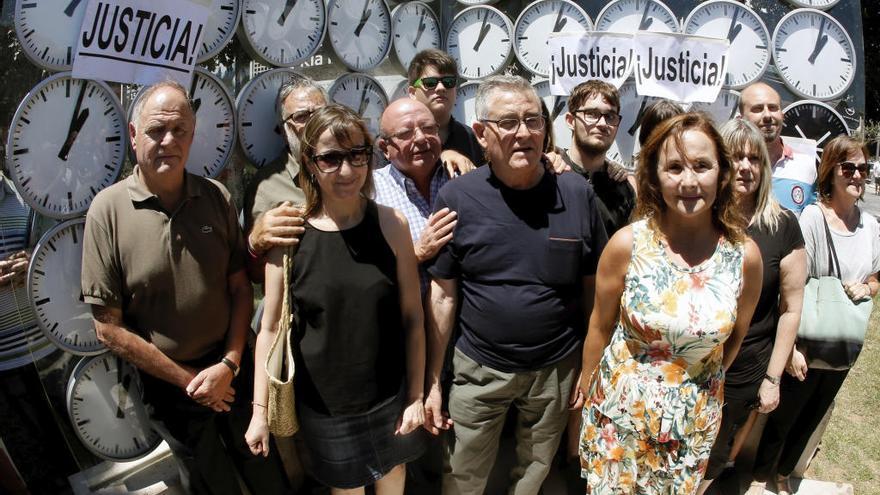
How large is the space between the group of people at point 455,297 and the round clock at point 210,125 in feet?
0.96

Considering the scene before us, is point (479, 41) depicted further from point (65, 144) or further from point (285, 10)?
point (65, 144)

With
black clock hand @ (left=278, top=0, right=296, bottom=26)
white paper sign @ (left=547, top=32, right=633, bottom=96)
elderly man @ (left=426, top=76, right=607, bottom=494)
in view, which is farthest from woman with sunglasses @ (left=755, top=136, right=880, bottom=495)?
black clock hand @ (left=278, top=0, right=296, bottom=26)

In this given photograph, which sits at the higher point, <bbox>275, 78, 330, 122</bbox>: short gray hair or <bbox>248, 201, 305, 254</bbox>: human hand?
<bbox>275, 78, 330, 122</bbox>: short gray hair

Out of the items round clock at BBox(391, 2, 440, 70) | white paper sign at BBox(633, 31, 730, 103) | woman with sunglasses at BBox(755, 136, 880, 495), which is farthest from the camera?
white paper sign at BBox(633, 31, 730, 103)

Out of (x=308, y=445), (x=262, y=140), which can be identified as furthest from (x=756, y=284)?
(x=262, y=140)

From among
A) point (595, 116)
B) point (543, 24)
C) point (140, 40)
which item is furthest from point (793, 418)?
point (140, 40)

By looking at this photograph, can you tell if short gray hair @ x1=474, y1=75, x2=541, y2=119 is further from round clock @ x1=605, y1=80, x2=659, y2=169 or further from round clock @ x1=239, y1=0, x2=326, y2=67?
round clock @ x1=605, y1=80, x2=659, y2=169

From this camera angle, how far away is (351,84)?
3566 mm

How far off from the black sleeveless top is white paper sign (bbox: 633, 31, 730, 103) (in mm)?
2484

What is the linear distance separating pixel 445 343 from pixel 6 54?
6.17 ft

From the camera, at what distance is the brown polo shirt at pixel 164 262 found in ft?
7.23

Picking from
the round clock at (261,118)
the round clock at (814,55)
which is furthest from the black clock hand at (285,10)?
the round clock at (814,55)

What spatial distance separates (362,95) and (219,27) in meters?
1.00

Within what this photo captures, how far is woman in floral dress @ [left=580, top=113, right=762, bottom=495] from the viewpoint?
2014mm
